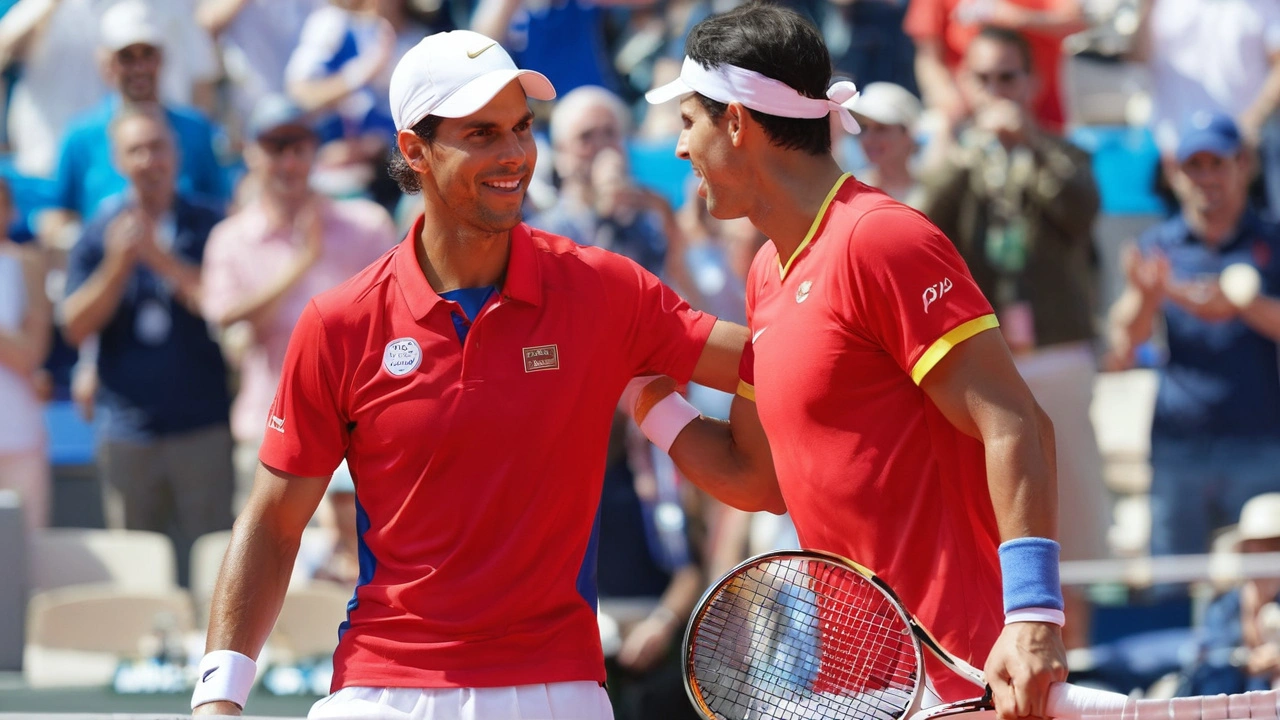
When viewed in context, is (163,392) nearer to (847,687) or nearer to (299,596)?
(299,596)

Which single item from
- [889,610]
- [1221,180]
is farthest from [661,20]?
[889,610]

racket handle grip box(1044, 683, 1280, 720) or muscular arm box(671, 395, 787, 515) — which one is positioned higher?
muscular arm box(671, 395, 787, 515)

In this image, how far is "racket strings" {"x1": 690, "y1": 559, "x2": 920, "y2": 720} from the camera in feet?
10.9

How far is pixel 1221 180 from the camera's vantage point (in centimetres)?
707

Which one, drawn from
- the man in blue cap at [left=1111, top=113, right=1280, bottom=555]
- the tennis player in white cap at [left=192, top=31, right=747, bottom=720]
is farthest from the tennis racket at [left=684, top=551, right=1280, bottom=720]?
the man in blue cap at [left=1111, top=113, right=1280, bottom=555]

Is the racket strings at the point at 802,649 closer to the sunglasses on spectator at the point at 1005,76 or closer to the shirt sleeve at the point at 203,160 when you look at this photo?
the sunglasses on spectator at the point at 1005,76

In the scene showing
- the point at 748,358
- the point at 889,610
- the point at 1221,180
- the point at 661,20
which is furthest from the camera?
the point at 661,20

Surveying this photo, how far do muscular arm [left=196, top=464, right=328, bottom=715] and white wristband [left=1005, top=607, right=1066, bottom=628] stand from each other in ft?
4.65

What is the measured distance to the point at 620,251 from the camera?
22.6 feet

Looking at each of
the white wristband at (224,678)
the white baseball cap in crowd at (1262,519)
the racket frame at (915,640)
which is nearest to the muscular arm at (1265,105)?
the white baseball cap in crowd at (1262,519)

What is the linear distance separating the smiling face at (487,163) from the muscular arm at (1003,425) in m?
0.95

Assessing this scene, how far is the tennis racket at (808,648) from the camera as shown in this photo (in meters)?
3.23

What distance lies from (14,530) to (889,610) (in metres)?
4.33

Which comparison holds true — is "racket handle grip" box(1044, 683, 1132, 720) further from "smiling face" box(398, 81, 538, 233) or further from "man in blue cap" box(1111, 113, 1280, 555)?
"man in blue cap" box(1111, 113, 1280, 555)
